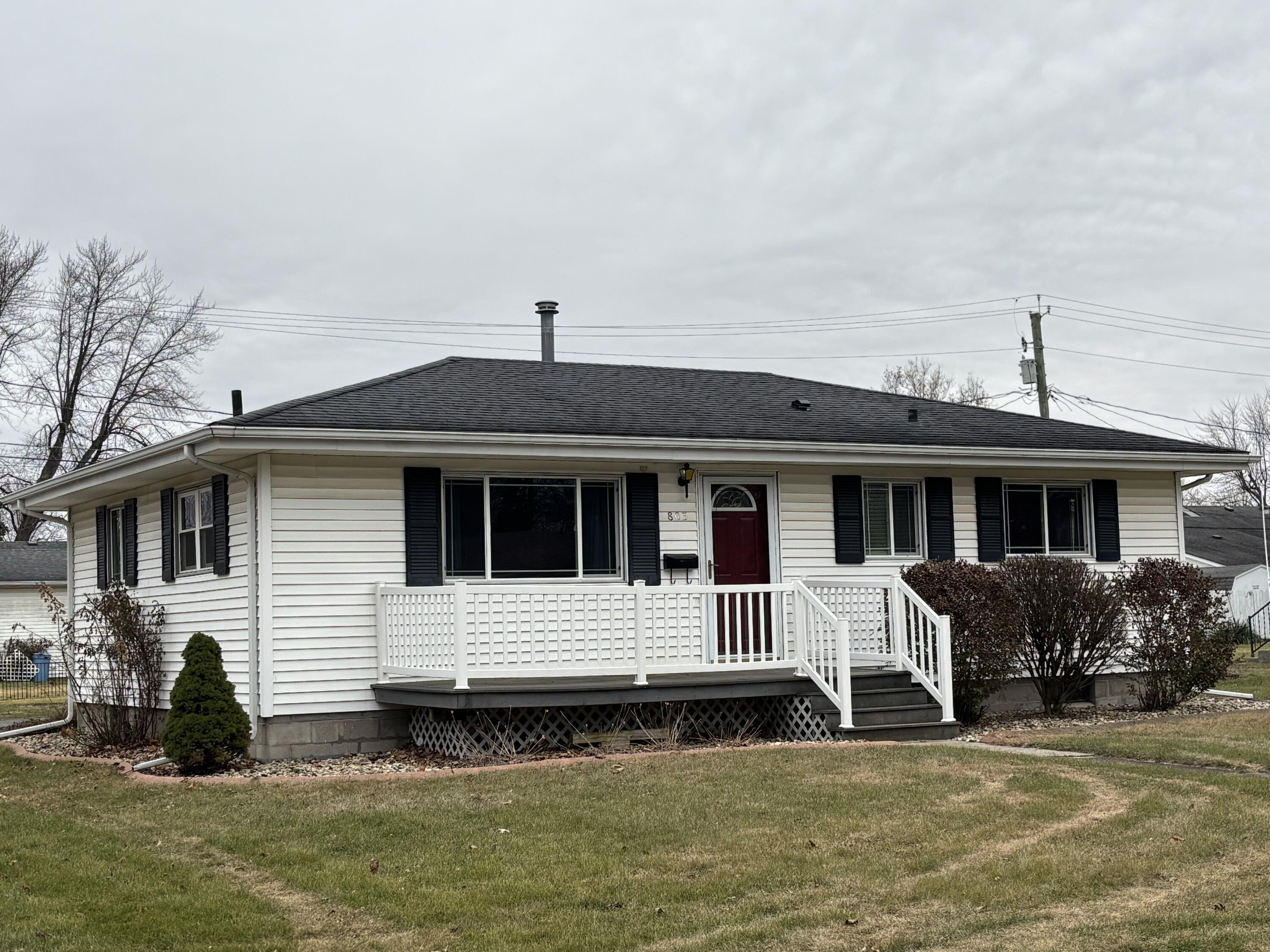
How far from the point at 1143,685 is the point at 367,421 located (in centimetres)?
997

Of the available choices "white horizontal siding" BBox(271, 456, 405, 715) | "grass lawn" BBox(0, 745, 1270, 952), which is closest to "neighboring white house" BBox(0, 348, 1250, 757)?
"white horizontal siding" BBox(271, 456, 405, 715)

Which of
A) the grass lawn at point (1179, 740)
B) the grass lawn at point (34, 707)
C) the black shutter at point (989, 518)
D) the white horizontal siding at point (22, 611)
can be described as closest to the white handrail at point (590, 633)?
the grass lawn at point (1179, 740)

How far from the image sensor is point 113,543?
55.9 feet

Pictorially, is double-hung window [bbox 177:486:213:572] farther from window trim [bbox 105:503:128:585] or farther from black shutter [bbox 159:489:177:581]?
window trim [bbox 105:503:128:585]

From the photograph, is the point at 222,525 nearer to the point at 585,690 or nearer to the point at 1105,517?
the point at 585,690

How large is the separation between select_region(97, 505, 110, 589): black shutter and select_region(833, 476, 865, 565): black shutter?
916cm

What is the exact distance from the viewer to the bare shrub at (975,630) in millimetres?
14023

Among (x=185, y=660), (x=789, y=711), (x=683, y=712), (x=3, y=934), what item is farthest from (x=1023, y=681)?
(x=3, y=934)

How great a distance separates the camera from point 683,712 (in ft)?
43.1

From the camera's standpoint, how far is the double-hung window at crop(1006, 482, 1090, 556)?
16.5 metres

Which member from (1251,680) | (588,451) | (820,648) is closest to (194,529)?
(588,451)

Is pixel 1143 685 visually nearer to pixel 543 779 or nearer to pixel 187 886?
pixel 543 779

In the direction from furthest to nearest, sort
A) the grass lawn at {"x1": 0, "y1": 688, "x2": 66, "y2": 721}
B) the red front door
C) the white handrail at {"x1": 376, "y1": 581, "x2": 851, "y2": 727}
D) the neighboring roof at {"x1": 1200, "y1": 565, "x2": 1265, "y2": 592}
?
the neighboring roof at {"x1": 1200, "y1": 565, "x2": 1265, "y2": 592} → the grass lawn at {"x1": 0, "y1": 688, "x2": 66, "y2": 721} → the red front door → the white handrail at {"x1": 376, "y1": 581, "x2": 851, "y2": 727}

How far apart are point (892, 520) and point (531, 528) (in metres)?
4.53
